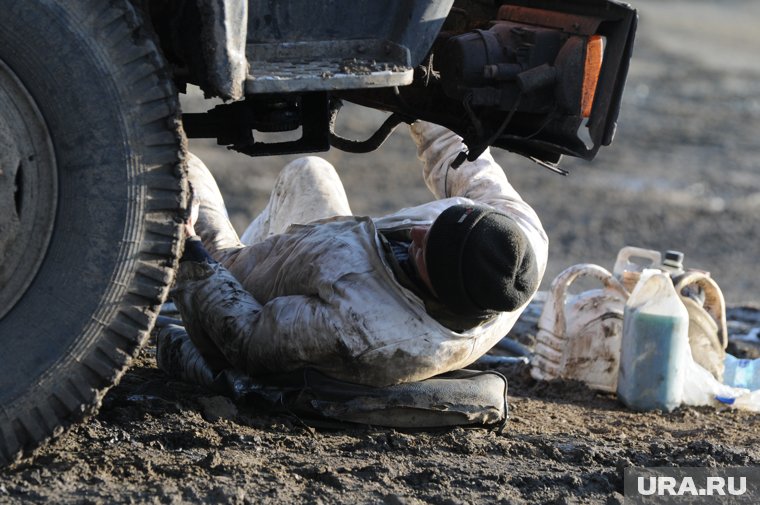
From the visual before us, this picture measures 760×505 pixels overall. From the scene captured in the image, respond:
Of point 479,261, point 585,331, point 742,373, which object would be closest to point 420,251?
point 479,261

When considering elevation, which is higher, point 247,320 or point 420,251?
point 420,251

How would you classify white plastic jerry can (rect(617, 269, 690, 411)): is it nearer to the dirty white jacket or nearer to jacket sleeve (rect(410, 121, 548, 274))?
jacket sleeve (rect(410, 121, 548, 274))

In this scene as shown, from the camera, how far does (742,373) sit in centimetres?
491

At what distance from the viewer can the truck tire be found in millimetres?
2791

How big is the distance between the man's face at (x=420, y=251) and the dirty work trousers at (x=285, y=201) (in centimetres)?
112

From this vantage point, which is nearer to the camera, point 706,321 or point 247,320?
Result: point 247,320

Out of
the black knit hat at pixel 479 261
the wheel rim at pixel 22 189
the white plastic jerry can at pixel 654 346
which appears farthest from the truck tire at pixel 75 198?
the white plastic jerry can at pixel 654 346

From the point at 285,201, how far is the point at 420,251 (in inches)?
58.2

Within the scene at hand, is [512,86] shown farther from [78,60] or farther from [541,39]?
[78,60]

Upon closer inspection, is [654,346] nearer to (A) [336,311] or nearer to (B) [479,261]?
(B) [479,261]

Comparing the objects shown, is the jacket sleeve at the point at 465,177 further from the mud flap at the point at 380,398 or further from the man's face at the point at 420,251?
the mud flap at the point at 380,398

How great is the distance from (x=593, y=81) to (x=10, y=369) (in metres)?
2.02

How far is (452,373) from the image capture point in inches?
158

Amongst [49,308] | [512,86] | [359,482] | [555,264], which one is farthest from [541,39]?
[555,264]
